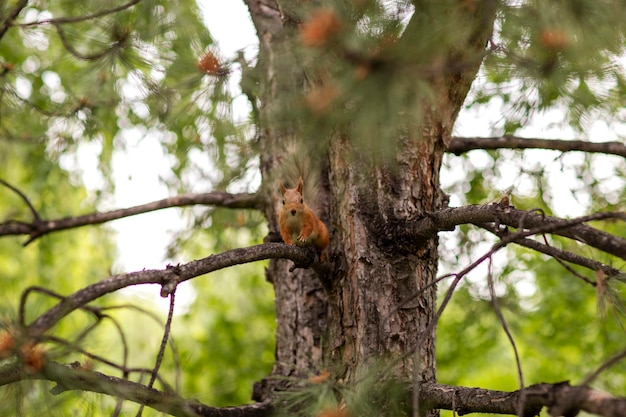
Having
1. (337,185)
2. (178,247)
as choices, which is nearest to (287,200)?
(337,185)

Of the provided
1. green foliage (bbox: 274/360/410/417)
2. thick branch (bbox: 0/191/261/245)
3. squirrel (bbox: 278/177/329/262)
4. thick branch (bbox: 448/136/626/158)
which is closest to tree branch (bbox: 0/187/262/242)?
thick branch (bbox: 0/191/261/245)

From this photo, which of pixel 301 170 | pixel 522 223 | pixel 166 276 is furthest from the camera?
pixel 301 170

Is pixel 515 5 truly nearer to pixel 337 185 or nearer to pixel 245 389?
pixel 337 185

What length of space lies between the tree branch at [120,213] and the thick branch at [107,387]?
1120 mm

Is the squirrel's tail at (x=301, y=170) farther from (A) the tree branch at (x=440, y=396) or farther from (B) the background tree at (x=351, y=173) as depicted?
(A) the tree branch at (x=440, y=396)

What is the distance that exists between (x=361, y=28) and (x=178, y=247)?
Answer: 3575 millimetres

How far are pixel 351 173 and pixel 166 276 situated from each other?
103 centimetres

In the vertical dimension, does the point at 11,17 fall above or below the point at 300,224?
above

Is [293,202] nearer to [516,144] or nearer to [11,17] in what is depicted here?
[516,144]

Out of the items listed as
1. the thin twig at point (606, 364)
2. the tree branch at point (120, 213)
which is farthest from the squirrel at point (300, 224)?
the thin twig at point (606, 364)

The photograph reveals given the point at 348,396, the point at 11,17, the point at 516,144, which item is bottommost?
the point at 348,396

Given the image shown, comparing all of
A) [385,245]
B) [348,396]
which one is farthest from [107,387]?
[385,245]

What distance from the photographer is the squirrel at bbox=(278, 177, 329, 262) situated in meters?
3.13

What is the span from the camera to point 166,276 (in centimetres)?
229
